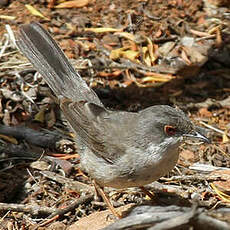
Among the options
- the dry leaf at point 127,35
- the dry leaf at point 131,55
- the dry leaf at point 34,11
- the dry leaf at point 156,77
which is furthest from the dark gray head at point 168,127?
the dry leaf at point 34,11

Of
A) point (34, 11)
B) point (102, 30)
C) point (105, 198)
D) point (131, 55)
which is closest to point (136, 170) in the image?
point (105, 198)

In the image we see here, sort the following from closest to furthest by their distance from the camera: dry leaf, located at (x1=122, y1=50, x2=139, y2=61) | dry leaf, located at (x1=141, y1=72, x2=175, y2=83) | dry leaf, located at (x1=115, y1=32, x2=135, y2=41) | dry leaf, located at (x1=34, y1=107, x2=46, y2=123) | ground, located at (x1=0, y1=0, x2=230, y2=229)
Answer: ground, located at (x1=0, y1=0, x2=230, y2=229)
dry leaf, located at (x1=34, y1=107, x2=46, y2=123)
dry leaf, located at (x1=141, y1=72, x2=175, y2=83)
dry leaf, located at (x1=122, y1=50, x2=139, y2=61)
dry leaf, located at (x1=115, y1=32, x2=135, y2=41)

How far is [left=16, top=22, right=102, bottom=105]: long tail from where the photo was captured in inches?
254

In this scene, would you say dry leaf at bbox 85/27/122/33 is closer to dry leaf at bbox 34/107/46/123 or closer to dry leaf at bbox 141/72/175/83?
dry leaf at bbox 141/72/175/83

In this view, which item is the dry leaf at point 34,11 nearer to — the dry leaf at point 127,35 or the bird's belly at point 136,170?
the dry leaf at point 127,35

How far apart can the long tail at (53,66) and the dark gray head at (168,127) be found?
1.20 meters

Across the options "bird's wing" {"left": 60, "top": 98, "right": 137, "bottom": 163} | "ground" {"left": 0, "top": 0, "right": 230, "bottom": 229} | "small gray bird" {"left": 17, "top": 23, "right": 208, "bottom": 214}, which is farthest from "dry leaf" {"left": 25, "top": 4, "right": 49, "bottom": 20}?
"bird's wing" {"left": 60, "top": 98, "right": 137, "bottom": 163}

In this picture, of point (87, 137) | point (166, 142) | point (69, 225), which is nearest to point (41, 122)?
point (87, 137)

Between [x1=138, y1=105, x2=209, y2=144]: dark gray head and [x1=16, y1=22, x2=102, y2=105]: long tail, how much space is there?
1.20 m

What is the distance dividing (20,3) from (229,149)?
14.1ft

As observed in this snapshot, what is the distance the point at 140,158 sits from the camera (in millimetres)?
5297

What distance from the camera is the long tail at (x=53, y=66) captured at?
6.45m

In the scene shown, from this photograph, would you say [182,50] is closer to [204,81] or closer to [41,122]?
[204,81]

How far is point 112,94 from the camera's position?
25.2 ft
